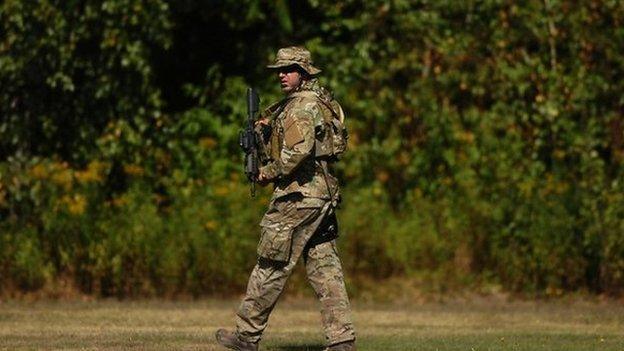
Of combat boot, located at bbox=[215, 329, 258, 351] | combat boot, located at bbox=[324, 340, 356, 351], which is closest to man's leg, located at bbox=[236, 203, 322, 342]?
combat boot, located at bbox=[215, 329, 258, 351]

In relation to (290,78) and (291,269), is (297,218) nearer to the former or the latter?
(291,269)

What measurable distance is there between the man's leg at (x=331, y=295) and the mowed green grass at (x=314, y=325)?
3.51 ft

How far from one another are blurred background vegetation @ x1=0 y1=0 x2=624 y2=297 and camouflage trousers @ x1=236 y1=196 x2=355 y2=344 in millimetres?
6898

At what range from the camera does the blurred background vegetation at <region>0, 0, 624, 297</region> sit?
18.6 m

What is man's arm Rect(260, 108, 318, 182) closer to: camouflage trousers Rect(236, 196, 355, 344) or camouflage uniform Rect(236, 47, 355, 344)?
camouflage uniform Rect(236, 47, 355, 344)

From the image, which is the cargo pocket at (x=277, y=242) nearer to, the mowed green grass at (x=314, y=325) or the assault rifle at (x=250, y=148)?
the assault rifle at (x=250, y=148)

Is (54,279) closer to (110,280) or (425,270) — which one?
(110,280)

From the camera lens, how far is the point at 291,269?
11.5m

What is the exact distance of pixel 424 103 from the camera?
20703 millimetres

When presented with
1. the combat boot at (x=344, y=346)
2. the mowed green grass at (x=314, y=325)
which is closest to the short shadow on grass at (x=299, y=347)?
the mowed green grass at (x=314, y=325)

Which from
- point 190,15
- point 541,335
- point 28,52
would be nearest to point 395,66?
point 190,15

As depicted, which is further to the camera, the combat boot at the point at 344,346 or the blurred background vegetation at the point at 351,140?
the blurred background vegetation at the point at 351,140

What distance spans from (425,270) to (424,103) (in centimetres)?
263

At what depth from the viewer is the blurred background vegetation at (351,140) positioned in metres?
18.6
